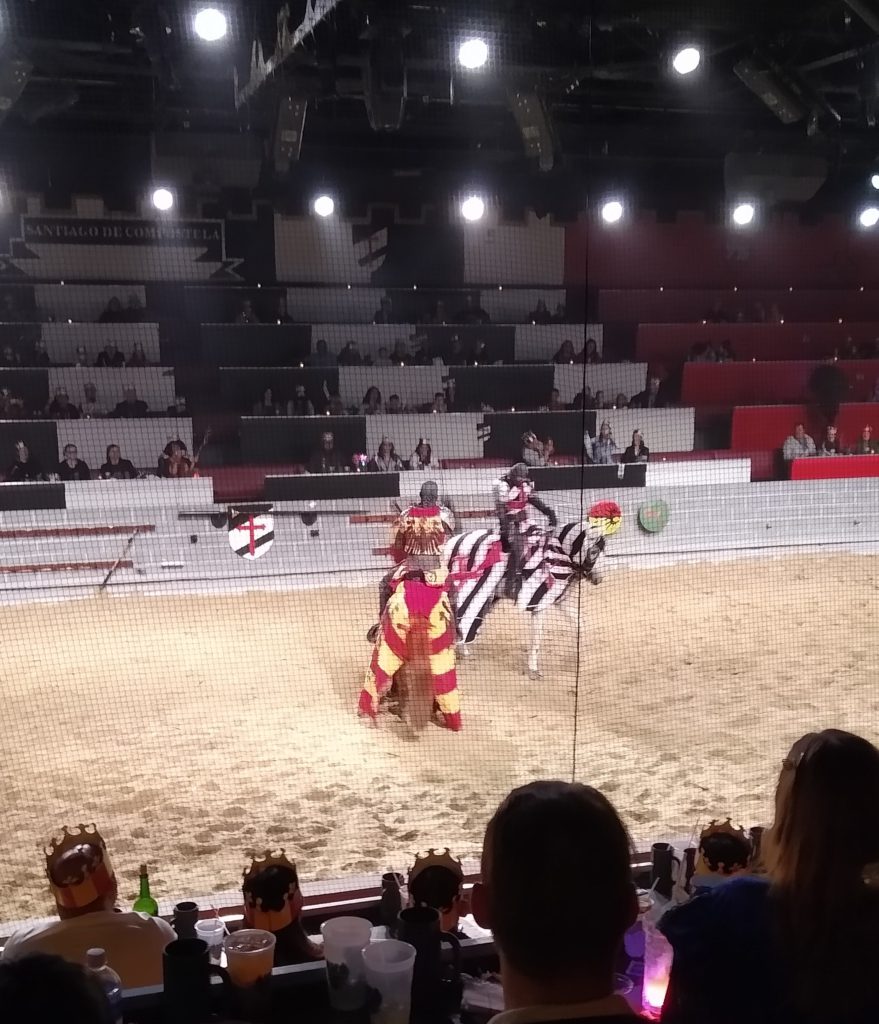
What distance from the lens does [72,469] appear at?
6684mm

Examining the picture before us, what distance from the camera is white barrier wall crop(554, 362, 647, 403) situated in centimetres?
829

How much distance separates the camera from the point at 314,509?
6.63 m

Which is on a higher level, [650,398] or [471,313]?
[471,313]

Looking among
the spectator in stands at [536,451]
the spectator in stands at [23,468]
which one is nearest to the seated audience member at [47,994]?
the spectator in stands at [23,468]

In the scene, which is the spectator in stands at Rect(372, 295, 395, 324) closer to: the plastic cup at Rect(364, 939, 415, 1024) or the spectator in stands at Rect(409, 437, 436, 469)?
the spectator in stands at Rect(409, 437, 436, 469)

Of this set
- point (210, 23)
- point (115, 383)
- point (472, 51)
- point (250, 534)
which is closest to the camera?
point (210, 23)

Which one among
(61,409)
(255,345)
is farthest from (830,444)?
(61,409)

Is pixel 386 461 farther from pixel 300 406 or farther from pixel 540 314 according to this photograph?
pixel 540 314

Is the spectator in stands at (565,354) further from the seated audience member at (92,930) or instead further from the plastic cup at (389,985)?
the plastic cup at (389,985)

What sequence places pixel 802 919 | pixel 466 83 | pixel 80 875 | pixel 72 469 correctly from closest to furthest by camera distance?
pixel 802 919, pixel 80 875, pixel 466 83, pixel 72 469

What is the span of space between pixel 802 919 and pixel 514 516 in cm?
353

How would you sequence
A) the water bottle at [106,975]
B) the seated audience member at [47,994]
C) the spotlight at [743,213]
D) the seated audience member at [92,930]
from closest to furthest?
1. the seated audience member at [47,994]
2. the water bottle at [106,975]
3. the seated audience member at [92,930]
4. the spotlight at [743,213]

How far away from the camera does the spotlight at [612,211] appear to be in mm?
7513

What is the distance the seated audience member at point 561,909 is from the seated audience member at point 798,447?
7.52 m
